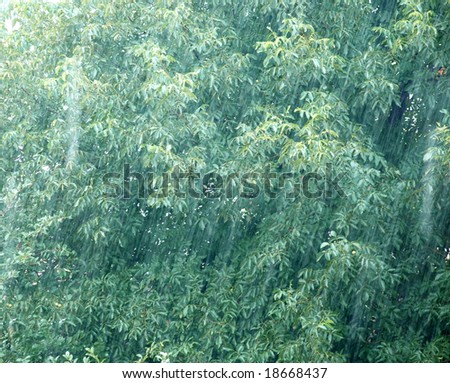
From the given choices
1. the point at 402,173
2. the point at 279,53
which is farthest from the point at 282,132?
the point at 402,173

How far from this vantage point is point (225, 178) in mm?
5738

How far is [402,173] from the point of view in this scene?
19.6 feet

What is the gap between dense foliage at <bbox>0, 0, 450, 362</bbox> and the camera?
18.0ft

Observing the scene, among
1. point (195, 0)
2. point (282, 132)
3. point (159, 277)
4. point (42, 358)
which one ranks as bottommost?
point (42, 358)

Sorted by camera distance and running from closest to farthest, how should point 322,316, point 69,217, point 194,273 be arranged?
point 322,316 → point 69,217 → point 194,273

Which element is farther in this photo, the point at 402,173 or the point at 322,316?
the point at 402,173

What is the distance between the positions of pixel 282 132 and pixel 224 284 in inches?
63.8

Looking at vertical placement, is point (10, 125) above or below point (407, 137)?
below

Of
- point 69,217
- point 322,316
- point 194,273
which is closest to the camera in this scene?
point 322,316

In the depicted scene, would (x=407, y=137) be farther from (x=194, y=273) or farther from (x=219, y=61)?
(x=194, y=273)

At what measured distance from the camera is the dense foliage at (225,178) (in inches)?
216

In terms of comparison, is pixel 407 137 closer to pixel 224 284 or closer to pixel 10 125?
pixel 224 284

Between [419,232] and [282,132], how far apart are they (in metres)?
1.61

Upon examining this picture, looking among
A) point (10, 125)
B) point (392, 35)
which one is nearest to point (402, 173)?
point (392, 35)
